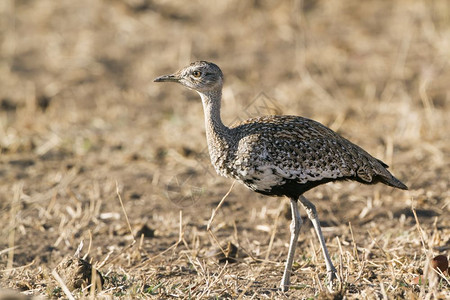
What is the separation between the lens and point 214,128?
505 centimetres

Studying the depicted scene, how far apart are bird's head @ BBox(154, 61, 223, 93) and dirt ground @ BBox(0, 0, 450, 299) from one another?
86 cm

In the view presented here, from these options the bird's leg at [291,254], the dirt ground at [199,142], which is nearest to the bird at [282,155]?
the bird's leg at [291,254]

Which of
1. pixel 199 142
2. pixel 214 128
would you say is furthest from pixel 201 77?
pixel 199 142

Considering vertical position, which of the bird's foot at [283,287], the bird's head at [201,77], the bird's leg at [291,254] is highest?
the bird's head at [201,77]

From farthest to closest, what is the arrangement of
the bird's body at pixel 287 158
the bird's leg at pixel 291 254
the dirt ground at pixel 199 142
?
the dirt ground at pixel 199 142, the bird's leg at pixel 291 254, the bird's body at pixel 287 158

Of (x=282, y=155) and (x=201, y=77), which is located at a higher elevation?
(x=201, y=77)

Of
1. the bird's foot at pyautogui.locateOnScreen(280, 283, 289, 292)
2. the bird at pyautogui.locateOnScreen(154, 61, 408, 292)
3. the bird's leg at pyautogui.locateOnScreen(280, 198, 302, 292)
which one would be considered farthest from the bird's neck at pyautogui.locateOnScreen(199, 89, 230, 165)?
the bird's foot at pyautogui.locateOnScreen(280, 283, 289, 292)

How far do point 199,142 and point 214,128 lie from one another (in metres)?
3.19

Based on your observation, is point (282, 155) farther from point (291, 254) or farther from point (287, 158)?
point (291, 254)

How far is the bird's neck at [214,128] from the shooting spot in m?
4.96

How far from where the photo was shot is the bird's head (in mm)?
5152

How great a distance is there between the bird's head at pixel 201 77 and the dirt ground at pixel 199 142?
33.8 inches

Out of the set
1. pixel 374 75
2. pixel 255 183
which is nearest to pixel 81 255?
pixel 255 183

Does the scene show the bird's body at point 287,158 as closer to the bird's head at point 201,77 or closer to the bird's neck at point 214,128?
the bird's neck at point 214,128
